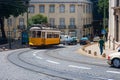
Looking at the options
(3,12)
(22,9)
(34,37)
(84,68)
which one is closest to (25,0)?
(22,9)

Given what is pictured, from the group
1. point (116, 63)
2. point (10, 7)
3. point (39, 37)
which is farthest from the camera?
point (10, 7)

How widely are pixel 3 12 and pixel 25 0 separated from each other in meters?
7.43

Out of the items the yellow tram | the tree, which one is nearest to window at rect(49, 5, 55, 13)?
the tree

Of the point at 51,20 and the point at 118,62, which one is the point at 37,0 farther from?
the point at 118,62

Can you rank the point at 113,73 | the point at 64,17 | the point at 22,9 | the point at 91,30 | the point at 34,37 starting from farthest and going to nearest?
1. the point at 91,30
2. the point at 64,17
3. the point at 22,9
4. the point at 34,37
5. the point at 113,73

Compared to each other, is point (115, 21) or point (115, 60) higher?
point (115, 21)

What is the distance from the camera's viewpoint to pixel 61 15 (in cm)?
9525

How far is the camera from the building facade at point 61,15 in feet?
308

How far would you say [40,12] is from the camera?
9612 centimetres

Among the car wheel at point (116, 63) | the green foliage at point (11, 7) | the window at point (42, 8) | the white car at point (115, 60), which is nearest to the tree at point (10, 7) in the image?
the green foliage at point (11, 7)

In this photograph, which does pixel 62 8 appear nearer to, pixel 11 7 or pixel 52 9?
pixel 52 9

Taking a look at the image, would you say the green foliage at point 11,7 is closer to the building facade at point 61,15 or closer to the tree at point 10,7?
the tree at point 10,7

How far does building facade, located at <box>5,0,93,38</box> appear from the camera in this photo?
308 feet

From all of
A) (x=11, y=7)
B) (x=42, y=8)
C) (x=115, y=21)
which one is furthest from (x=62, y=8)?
(x=115, y=21)
